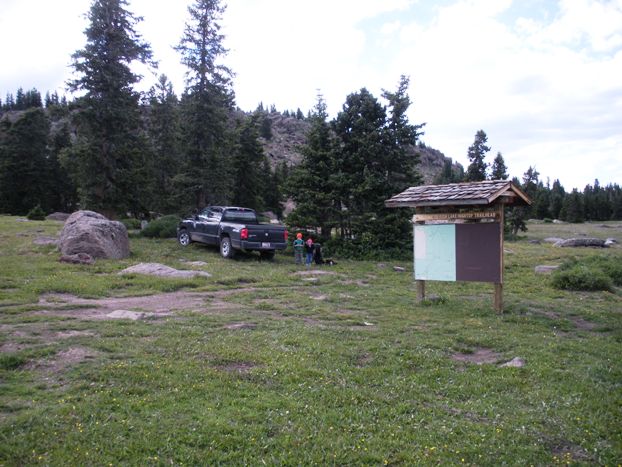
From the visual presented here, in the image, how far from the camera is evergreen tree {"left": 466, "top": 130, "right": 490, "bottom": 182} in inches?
1709

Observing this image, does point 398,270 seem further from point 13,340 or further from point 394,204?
point 13,340

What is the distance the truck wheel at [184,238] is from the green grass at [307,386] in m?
11.8

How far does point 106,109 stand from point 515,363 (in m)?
24.9

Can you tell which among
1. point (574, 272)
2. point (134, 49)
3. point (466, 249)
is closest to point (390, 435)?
point (466, 249)

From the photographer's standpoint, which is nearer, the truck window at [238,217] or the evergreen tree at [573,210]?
the truck window at [238,217]

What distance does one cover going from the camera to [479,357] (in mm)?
7719

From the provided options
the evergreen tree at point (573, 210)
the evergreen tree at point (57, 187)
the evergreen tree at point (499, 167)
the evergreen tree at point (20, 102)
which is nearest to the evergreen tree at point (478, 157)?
the evergreen tree at point (499, 167)

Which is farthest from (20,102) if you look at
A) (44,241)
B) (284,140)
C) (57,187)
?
(44,241)

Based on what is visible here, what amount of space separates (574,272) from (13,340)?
15713mm

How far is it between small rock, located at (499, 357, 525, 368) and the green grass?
14 cm

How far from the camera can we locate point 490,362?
24.3 feet

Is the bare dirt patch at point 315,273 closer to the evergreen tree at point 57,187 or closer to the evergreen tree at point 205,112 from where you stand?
the evergreen tree at point 205,112

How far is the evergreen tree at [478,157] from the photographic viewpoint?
43.4m

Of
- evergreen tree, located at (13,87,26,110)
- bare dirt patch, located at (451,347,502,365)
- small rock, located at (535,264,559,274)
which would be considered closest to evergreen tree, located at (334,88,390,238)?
small rock, located at (535,264,559,274)
